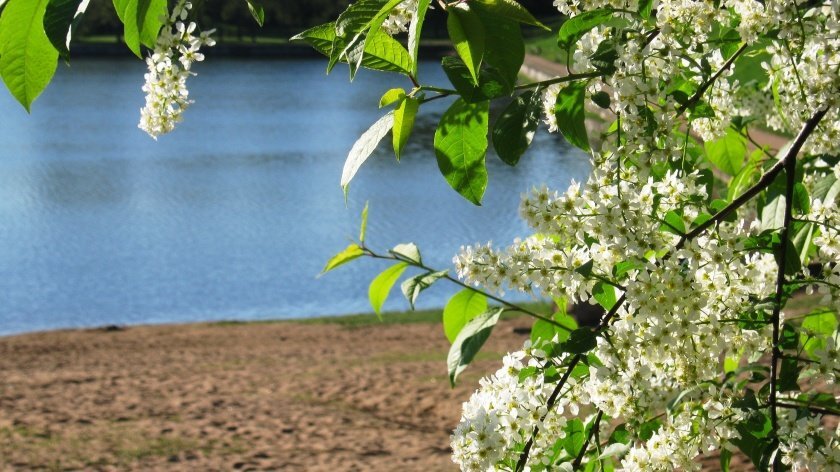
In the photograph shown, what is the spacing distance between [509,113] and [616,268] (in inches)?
9.4

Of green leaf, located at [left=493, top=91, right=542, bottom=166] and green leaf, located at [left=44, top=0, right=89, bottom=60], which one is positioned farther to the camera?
green leaf, located at [left=493, top=91, right=542, bottom=166]

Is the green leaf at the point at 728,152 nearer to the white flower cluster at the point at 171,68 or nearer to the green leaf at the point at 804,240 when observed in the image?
the green leaf at the point at 804,240

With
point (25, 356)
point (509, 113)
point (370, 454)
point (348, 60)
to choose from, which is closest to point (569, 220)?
point (509, 113)

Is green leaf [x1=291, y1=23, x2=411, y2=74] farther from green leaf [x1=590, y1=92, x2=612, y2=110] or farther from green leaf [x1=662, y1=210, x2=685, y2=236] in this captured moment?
green leaf [x1=662, y1=210, x2=685, y2=236]

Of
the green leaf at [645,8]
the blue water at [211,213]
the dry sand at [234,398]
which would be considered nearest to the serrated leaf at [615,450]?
the green leaf at [645,8]

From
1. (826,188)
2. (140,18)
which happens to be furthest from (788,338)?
(140,18)

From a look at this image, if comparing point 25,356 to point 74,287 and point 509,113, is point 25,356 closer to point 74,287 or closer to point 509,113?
point 74,287

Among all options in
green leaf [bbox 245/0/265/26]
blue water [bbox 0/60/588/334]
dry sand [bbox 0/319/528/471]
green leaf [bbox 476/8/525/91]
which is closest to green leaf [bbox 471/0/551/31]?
green leaf [bbox 476/8/525/91]

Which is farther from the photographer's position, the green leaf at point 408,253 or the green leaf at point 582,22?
the green leaf at point 408,253

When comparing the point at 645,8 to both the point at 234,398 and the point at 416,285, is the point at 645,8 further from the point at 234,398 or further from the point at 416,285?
the point at 234,398

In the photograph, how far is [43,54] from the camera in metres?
0.94

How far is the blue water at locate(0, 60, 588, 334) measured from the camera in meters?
12.5

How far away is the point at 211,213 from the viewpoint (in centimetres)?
1673

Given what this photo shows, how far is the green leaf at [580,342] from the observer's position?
4.05ft
